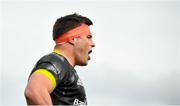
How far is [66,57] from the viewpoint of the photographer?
1132cm

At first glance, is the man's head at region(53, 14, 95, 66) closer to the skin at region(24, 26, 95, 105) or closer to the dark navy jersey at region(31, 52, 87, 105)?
the skin at region(24, 26, 95, 105)

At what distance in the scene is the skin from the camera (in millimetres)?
10352

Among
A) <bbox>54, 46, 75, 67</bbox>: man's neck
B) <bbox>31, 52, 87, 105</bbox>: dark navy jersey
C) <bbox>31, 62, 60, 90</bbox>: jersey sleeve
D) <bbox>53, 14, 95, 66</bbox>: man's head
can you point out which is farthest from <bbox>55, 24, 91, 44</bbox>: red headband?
<bbox>31, 62, 60, 90</bbox>: jersey sleeve

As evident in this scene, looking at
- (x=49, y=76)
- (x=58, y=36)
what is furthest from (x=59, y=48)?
(x=49, y=76)

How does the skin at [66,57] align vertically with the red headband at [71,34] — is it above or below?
below

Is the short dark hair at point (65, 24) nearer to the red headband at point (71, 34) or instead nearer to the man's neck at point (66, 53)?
the red headband at point (71, 34)

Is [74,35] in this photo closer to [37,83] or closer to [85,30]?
[85,30]

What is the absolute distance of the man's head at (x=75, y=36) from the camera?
11.4 metres

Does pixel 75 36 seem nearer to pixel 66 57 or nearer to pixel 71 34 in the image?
pixel 71 34

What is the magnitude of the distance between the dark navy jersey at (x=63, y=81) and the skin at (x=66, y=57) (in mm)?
205

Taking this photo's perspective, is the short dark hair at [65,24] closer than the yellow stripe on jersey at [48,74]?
No

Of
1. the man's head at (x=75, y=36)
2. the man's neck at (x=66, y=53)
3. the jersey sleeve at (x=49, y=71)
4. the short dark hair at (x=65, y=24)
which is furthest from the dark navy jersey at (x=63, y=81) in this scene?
the short dark hair at (x=65, y=24)

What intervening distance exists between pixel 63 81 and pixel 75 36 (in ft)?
2.86

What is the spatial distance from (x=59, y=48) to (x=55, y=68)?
2.30ft
